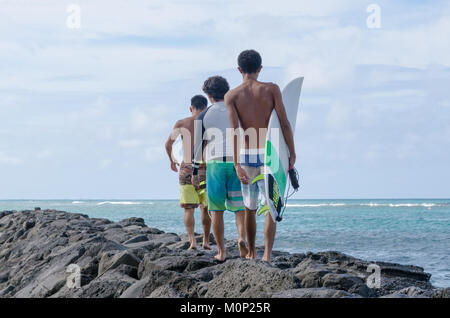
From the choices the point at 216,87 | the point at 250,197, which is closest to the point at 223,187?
the point at 250,197

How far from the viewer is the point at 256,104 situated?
5285 mm

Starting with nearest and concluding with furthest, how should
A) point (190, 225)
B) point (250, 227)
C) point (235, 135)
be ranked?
point (235, 135)
point (250, 227)
point (190, 225)

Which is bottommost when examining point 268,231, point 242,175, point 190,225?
point 190,225

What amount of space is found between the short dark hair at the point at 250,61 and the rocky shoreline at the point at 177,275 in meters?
1.72

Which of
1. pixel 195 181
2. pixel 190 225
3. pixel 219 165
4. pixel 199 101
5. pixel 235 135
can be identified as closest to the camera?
pixel 235 135

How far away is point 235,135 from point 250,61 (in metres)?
0.68

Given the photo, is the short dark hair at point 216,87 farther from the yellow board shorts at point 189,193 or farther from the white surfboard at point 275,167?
the yellow board shorts at point 189,193

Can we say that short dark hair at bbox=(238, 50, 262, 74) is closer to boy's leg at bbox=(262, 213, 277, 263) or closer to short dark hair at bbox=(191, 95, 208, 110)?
boy's leg at bbox=(262, 213, 277, 263)

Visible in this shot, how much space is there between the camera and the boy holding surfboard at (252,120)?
5.28 meters

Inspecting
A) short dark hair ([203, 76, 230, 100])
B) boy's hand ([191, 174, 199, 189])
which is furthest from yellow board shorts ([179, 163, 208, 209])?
short dark hair ([203, 76, 230, 100])

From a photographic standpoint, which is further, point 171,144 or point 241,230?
point 171,144

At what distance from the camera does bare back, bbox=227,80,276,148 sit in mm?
5277

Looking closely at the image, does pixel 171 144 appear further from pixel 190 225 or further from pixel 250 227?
pixel 250 227
